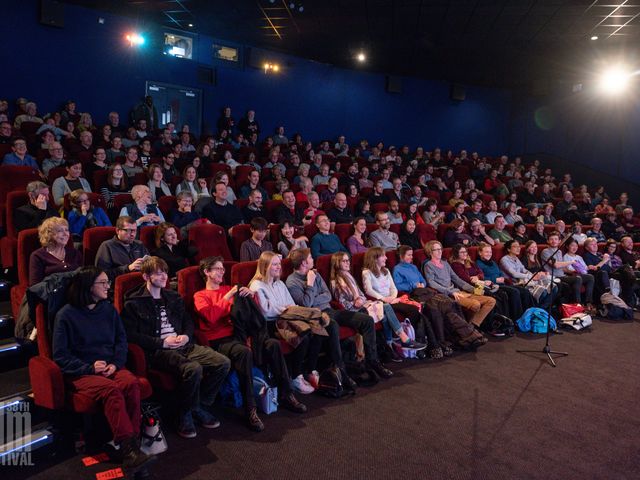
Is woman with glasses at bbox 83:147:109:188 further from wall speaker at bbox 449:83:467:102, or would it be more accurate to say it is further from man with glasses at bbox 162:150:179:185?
wall speaker at bbox 449:83:467:102

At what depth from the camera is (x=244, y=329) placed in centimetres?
311

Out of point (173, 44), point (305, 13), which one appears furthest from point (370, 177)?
point (173, 44)

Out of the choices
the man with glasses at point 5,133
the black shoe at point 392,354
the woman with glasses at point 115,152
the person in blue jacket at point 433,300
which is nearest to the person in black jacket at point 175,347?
the black shoe at point 392,354

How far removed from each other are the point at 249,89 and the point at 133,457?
28.0 ft

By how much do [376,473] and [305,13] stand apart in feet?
22.4

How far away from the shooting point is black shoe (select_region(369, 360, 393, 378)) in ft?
11.6

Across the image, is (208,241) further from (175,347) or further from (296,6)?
(296,6)

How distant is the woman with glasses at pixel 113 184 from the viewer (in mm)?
4768

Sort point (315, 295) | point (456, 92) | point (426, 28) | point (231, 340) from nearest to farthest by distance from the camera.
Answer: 1. point (231, 340)
2. point (315, 295)
3. point (426, 28)
4. point (456, 92)

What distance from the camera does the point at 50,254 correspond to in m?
3.11

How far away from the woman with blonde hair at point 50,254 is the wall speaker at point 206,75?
6.69 metres

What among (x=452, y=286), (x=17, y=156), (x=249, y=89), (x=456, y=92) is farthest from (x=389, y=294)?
(x=456, y=92)

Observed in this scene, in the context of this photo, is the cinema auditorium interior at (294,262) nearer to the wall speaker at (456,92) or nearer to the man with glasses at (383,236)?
the man with glasses at (383,236)

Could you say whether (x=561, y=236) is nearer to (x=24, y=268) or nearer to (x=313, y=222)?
(x=313, y=222)
